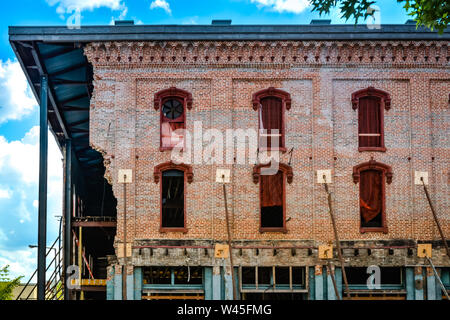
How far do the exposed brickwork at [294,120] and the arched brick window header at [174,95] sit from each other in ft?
0.62

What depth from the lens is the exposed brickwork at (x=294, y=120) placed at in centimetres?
2116

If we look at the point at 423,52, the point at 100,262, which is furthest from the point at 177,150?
the point at 100,262

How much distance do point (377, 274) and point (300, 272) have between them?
281 centimetres

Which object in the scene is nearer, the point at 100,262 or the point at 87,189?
the point at 100,262

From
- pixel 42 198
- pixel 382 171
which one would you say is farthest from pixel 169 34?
pixel 382 171

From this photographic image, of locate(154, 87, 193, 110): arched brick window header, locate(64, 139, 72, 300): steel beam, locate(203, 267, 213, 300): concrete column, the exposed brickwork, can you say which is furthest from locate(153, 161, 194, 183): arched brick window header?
locate(64, 139, 72, 300): steel beam

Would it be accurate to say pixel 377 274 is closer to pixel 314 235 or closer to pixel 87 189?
pixel 314 235

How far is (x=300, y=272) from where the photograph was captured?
2122 cm

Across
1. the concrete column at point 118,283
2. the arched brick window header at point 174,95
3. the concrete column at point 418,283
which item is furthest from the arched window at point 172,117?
the concrete column at point 418,283

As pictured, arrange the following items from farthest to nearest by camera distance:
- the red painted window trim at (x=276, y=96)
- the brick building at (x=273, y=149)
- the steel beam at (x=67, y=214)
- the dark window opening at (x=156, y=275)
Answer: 1. the steel beam at (x=67, y=214)
2. the red painted window trim at (x=276, y=96)
3. the dark window opening at (x=156, y=275)
4. the brick building at (x=273, y=149)

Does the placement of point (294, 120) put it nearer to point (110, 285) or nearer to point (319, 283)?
point (319, 283)

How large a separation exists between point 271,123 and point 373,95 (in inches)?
159

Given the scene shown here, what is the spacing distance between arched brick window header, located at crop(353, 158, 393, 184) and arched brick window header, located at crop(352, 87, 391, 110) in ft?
7.15

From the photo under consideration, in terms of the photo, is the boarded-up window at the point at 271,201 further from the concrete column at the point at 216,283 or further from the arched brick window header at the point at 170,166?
the arched brick window header at the point at 170,166
